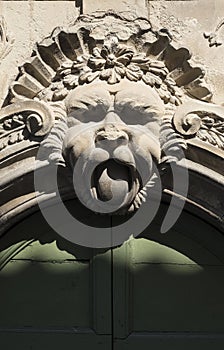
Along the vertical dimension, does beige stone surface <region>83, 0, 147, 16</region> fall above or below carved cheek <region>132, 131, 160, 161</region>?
above

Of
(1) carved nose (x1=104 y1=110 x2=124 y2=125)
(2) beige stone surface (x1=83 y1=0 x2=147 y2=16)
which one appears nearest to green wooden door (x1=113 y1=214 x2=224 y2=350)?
(1) carved nose (x1=104 y1=110 x2=124 y2=125)

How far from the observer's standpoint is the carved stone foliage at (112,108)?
9.15 ft

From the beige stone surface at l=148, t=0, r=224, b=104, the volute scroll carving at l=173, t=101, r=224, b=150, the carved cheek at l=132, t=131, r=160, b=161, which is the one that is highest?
the beige stone surface at l=148, t=0, r=224, b=104

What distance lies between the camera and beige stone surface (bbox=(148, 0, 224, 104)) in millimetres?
2959

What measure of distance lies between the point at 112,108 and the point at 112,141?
0.39 ft

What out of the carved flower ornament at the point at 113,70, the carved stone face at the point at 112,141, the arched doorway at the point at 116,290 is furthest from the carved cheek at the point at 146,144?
the arched doorway at the point at 116,290

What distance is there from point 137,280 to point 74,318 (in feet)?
0.83

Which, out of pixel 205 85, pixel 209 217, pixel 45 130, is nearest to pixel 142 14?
pixel 205 85

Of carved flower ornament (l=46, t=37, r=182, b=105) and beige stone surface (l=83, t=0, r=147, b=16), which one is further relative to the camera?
beige stone surface (l=83, t=0, r=147, b=16)

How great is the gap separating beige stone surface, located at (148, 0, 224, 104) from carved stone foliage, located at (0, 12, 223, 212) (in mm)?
104

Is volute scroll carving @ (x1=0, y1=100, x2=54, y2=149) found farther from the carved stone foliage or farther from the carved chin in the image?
the carved chin

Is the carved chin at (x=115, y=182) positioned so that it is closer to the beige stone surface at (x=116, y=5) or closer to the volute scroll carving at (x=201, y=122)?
the volute scroll carving at (x=201, y=122)

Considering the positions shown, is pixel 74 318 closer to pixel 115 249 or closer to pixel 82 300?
pixel 82 300

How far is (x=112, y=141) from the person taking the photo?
2.75 metres
